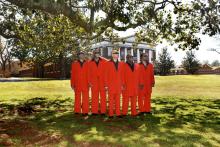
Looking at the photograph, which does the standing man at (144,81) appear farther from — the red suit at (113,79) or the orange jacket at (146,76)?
the red suit at (113,79)

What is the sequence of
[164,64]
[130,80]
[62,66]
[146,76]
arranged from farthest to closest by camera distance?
[164,64] → [62,66] → [146,76] → [130,80]

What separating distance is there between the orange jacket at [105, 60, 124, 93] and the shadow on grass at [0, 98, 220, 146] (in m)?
1.07

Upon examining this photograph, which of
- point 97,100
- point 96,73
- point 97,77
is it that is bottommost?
point 97,100

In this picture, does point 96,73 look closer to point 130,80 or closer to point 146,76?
point 130,80

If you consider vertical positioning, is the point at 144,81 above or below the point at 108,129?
above

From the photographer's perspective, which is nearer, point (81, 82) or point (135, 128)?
point (135, 128)

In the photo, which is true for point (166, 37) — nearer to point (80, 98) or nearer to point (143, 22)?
point (143, 22)

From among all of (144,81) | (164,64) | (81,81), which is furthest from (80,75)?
(164,64)

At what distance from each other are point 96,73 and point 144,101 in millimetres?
2269

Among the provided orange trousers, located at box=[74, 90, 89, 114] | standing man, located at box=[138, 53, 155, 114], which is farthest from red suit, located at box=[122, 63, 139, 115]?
orange trousers, located at box=[74, 90, 89, 114]

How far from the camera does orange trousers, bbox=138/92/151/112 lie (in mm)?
13461

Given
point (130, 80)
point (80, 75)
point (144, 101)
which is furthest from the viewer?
point (144, 101)

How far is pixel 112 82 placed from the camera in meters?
12.4

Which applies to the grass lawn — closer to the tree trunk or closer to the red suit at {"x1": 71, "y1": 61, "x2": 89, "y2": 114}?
the red suit at {"x1": 71, "y1": 61, "x2": 89, "y2": 114}
